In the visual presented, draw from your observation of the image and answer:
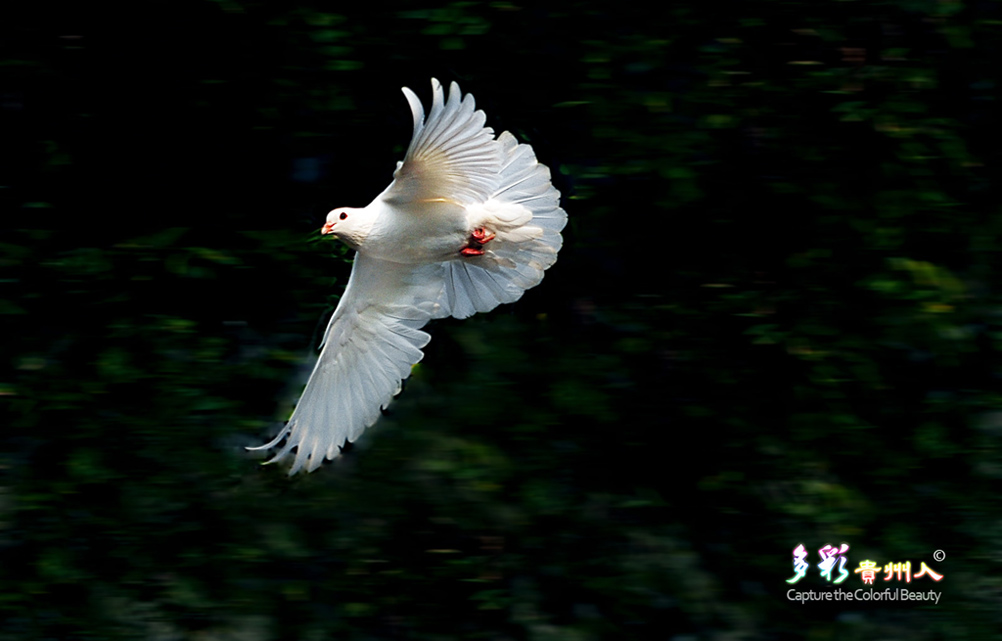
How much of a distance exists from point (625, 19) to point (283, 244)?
1.40 metres

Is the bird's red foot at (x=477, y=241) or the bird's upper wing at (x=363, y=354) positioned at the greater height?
the bird's red foot at (x=477, y=241)

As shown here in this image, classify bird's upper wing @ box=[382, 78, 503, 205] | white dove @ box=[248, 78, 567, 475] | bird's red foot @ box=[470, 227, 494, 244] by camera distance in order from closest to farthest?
bird's upper wing @ box=[382, 78, 503, 205] → white dove @ box=[248, 78, 567, 475] → bird's red foot @ box=[470, 227, 494, 244]

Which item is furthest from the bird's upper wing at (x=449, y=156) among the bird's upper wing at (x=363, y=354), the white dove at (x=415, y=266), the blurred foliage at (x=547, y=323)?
the blurred foliage at (x=547, y=323)

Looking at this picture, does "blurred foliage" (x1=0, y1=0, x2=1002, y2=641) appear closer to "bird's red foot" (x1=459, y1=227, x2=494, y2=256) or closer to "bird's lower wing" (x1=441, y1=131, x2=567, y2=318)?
"bird's lower wing" (x1=441, y1=131, x2=567, y2=318)

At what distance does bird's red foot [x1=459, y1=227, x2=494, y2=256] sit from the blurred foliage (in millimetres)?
287

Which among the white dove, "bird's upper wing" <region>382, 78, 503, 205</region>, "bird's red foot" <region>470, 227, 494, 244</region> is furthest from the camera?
"bird's red foot" <region>470, 227, 494, 244</region>

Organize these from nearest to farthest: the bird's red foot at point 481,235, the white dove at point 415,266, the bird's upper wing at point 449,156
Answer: the bird's upper wing at point 449,156
the white dove at point 415,266
the bird's red foot at point 481,235

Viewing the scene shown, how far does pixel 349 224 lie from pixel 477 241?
1.47 feet

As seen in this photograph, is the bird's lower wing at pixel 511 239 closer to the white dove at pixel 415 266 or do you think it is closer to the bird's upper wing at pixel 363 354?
the white dove at pixel 415 266

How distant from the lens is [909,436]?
540cm

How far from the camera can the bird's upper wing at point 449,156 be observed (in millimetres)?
4496

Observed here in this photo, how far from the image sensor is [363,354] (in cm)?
525

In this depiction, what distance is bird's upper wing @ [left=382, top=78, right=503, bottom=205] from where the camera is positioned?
14.8 feet

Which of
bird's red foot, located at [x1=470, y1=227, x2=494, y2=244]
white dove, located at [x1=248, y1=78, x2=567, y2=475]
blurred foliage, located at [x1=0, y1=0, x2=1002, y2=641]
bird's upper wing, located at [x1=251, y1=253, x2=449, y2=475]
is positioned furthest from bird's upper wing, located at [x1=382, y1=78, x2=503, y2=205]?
blurred foliage, located at [x1=0, y1=0, x2=1002, y2=641]
